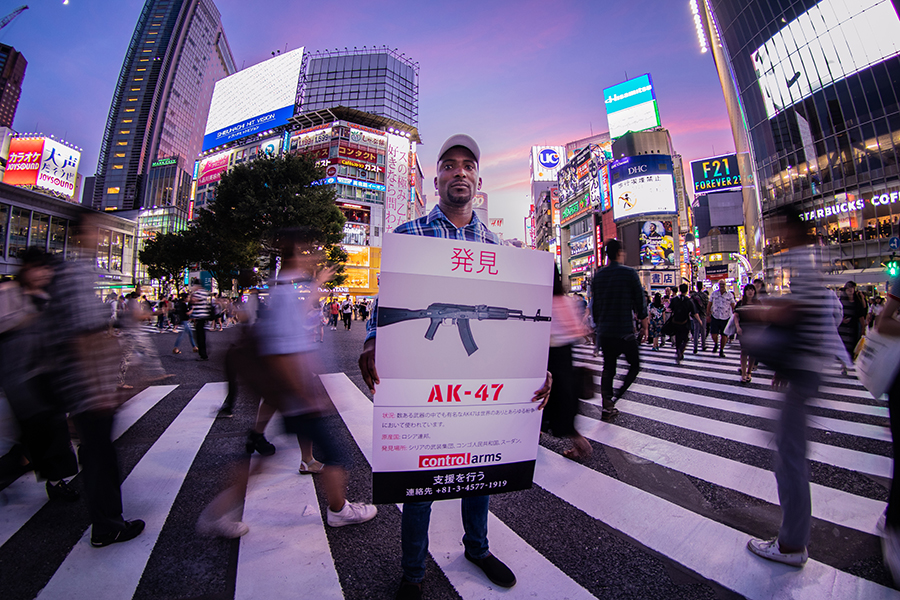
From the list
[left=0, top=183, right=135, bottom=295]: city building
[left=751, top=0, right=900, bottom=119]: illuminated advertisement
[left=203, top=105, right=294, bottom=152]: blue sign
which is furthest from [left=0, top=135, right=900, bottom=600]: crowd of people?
[left=203, top=105, right=294, bottom=152]: blue sign

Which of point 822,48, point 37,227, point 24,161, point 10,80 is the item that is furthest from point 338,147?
point 10,80

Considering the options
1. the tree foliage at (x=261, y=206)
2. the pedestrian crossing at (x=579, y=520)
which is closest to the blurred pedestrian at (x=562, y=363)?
the pedestrian crossing at (x=579, y=520)

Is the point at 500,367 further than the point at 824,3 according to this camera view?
No

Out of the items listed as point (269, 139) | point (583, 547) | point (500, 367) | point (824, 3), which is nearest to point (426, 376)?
point (500, 367)

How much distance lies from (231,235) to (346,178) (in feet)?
104

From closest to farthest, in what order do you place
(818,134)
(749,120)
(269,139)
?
(818,134) → (749,120) → (269,139)

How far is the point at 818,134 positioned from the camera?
3219 cm

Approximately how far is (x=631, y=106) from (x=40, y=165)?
65685mm

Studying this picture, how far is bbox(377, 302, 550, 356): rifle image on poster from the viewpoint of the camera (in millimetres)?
1420

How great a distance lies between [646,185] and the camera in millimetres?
44938

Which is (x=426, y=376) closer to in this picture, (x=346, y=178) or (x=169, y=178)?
(x=346, y=178)

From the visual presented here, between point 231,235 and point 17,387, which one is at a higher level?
point 231,235

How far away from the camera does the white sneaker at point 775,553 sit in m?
1.91

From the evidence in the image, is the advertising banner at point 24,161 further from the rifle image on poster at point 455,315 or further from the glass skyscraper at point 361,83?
the rifle image on poster at point 455,315
